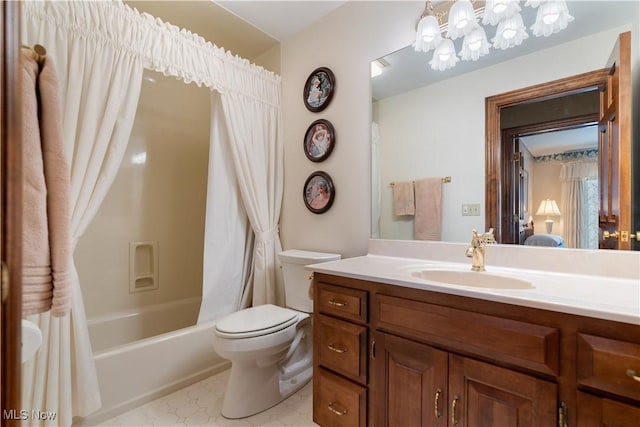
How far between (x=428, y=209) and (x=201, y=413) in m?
1.68

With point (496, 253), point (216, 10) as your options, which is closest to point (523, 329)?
point (496, 253)

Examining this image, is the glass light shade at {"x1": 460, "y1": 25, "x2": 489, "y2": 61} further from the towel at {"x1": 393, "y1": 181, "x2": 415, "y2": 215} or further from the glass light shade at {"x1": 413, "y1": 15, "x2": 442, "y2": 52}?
the towel at {"x1": 393, "y1": 181, "x2": 415, "y2": 215}

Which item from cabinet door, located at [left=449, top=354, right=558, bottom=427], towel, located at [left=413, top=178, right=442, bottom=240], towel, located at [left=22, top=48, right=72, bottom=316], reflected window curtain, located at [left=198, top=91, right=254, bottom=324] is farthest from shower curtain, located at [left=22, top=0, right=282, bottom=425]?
cabinet door, located at [left=449, top=354, right=558, bottom=427]

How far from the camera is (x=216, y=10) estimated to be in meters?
1.99

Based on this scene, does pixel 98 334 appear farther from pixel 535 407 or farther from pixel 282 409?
pixel 535 407

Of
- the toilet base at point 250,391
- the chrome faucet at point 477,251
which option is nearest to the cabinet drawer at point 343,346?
the toilet base at point 250,391

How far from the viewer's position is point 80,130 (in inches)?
55.5

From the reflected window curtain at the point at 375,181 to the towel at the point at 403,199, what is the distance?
0.34ft

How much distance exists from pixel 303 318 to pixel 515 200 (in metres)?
1.32

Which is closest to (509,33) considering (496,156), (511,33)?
(511,33)

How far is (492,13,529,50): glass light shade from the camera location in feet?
4.26

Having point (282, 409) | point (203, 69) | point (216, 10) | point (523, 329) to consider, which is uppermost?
point (216, 10)

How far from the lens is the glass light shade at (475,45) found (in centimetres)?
141

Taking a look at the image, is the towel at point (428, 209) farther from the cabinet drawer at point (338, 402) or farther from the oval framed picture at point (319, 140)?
the cabinet drawer at point (338, 402)
